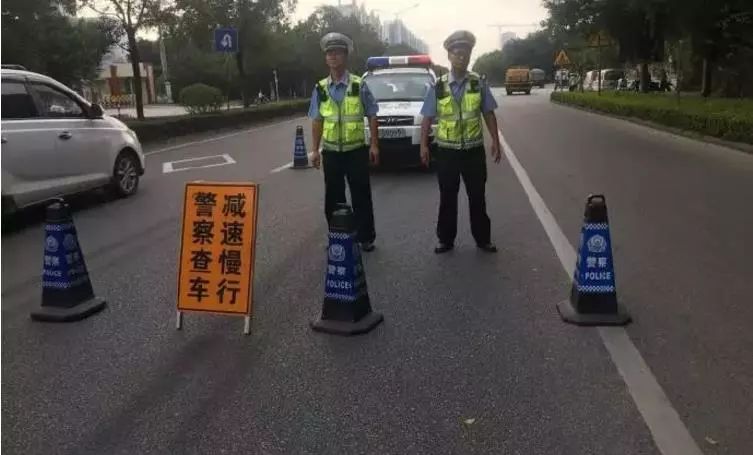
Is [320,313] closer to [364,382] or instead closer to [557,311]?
[364,382]

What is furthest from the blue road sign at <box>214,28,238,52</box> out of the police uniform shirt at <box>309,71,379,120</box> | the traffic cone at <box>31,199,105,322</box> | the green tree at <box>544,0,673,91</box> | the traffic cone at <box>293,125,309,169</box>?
the traffic cone at <box>31,199,105,322</box>

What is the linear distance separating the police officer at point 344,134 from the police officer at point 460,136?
0.55m

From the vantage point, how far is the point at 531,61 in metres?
121

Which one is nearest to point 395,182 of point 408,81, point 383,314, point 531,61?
point 408,81

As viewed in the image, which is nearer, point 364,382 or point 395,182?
point 364,382

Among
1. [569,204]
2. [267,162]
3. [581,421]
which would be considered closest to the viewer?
[581,421]

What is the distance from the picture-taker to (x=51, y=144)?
29.9 ft

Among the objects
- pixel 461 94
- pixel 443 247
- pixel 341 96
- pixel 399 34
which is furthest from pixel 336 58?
pixel 399 34

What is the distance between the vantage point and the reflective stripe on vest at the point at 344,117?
6680 mm

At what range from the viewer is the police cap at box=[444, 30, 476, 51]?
6418mm

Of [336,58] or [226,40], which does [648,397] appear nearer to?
[336,58]

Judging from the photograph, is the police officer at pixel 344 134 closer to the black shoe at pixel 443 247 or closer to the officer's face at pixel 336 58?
the officer's face at pixel 336 58

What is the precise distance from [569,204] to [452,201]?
289cm

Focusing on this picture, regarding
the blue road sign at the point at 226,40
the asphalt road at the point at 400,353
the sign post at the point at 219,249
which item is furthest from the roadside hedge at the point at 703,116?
the blue road sign at the point at 226,40
